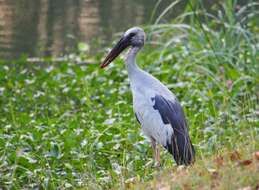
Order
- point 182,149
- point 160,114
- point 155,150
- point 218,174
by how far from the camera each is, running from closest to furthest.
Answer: point 218,174 → point 182,149 → point 160,114 → point 155,150

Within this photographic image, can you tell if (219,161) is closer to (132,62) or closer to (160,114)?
(160,114)

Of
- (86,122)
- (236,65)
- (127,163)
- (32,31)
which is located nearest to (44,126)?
(86,122)

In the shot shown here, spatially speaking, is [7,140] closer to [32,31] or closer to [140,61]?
[140,61]

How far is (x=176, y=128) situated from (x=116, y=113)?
1.79m

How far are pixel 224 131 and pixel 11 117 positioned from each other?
8.08 ft

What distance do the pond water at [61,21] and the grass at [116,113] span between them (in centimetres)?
123

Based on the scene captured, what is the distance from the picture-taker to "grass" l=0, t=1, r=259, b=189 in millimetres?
6406

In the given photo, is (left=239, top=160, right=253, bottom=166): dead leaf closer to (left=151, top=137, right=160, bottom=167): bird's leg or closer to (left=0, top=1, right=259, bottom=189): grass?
(left=0, top=1, right=259, bottom=189): grass

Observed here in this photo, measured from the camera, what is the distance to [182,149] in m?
6.34

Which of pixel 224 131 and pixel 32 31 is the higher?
pixel 32 31

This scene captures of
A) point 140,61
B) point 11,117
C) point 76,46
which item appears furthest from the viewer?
point 76,46

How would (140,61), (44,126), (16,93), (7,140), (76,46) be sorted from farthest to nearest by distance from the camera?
1. (76,46)
2. (140,61)
3. (16,93)
4. (44,126)
5. (7,140)

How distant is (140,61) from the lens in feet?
33.9

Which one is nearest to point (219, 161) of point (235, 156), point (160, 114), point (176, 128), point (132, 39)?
point (235, 156)
